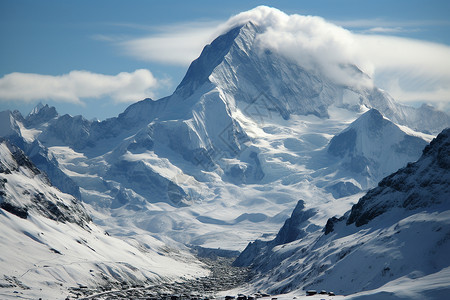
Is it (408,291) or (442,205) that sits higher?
(442,205)

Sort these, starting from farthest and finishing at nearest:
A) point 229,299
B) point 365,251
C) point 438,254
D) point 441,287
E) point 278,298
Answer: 1. point 365,251
2. point 229,299
3. point 438,254
4. point 278,298
5. point 441,287

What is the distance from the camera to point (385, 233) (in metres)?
199

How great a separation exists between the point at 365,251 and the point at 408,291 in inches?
2429

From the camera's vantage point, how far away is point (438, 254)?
169m

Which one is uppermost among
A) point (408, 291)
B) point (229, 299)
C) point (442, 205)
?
point (442, 205)

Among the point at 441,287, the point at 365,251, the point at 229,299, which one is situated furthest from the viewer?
the point at 365,251

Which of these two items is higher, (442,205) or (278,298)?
(442,205)

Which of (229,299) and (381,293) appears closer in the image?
(381,293)

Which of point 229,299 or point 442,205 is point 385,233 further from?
point 229,299

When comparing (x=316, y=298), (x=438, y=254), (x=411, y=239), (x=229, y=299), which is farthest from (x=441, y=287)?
(x=229, y=299)

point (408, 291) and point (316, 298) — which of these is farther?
point (316, 298)

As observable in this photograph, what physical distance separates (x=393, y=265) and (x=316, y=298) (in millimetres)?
40811

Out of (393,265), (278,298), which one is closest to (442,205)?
(393,265)

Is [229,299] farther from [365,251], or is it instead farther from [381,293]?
[381,293]
